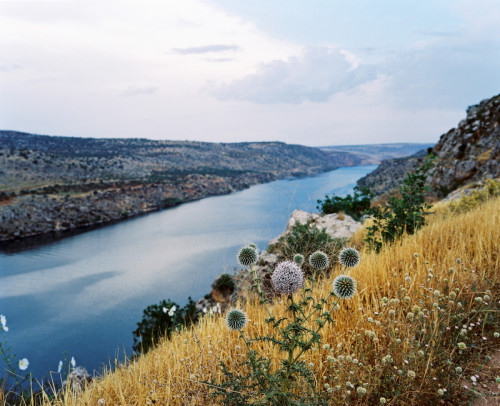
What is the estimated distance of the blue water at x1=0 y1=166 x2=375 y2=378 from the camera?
22984 mm

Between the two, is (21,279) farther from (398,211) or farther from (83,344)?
(398,211)

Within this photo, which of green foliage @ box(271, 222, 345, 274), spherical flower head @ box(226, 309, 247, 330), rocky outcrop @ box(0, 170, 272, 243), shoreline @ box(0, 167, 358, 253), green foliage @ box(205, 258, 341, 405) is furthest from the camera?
rocky outcrop @ box(0, 170, 272, 243)

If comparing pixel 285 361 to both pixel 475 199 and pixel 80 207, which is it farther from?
pixel 80 207

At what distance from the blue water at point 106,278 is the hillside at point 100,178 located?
6.58m

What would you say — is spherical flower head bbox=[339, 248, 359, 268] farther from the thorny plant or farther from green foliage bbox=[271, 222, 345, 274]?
green foliage bbox=[271, 222, 345, 274]

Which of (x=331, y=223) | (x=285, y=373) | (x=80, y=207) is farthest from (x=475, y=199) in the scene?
Result: (x=80, y=207)

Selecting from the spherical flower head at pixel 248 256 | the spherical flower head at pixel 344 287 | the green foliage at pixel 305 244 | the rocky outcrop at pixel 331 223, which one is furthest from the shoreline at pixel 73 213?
the spherical flower head at pixel 344 287

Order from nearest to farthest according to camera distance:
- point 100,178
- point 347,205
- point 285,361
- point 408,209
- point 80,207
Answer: point 285,361, point 408,209, point 347,205, point 80,207, point 100,178

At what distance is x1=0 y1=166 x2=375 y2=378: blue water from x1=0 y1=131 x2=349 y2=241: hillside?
658 cm

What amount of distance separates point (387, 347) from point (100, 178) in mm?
77138

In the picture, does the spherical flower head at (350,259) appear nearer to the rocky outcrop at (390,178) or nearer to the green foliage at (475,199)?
the green foliage at (475,199)

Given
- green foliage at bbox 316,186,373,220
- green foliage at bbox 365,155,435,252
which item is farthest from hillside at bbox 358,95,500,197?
green foliage at bbox 365,155,435,252

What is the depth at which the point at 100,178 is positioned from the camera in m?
71.3

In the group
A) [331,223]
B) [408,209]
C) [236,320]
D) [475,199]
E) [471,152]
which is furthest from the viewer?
[471,152]
